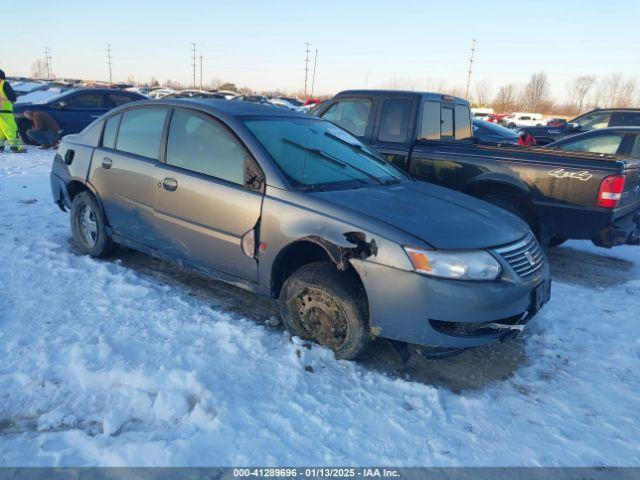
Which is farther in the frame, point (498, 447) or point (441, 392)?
point (441, 392)

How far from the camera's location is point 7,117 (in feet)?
36.1

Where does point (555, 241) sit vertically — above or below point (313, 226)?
below

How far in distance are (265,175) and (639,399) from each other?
2834 mm

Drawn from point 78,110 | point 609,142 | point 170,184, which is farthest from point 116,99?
point 609,142

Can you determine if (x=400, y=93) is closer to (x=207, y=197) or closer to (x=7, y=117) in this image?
(x=207, y=197)

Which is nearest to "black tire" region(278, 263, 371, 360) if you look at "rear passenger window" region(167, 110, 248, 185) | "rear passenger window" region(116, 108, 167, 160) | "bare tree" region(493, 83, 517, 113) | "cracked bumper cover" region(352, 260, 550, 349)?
"cracked bumper cover" region(352, 260, 550, 349)

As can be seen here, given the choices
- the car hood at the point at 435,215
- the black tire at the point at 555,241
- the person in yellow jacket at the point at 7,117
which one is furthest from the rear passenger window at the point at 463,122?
the person in yellow jacket at the point at 7,117

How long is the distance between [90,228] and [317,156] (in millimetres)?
2596

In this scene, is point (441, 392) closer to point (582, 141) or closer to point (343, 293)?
point (343, 293)

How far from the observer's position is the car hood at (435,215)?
3.06 meters

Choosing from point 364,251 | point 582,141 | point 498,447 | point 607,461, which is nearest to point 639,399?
point 607,461

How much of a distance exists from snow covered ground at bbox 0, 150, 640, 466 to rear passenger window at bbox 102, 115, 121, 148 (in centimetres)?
140

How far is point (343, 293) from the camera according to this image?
3.14 m

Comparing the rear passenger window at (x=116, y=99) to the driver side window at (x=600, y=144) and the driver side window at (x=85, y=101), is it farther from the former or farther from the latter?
the driver side window at (x=600, y=144)
